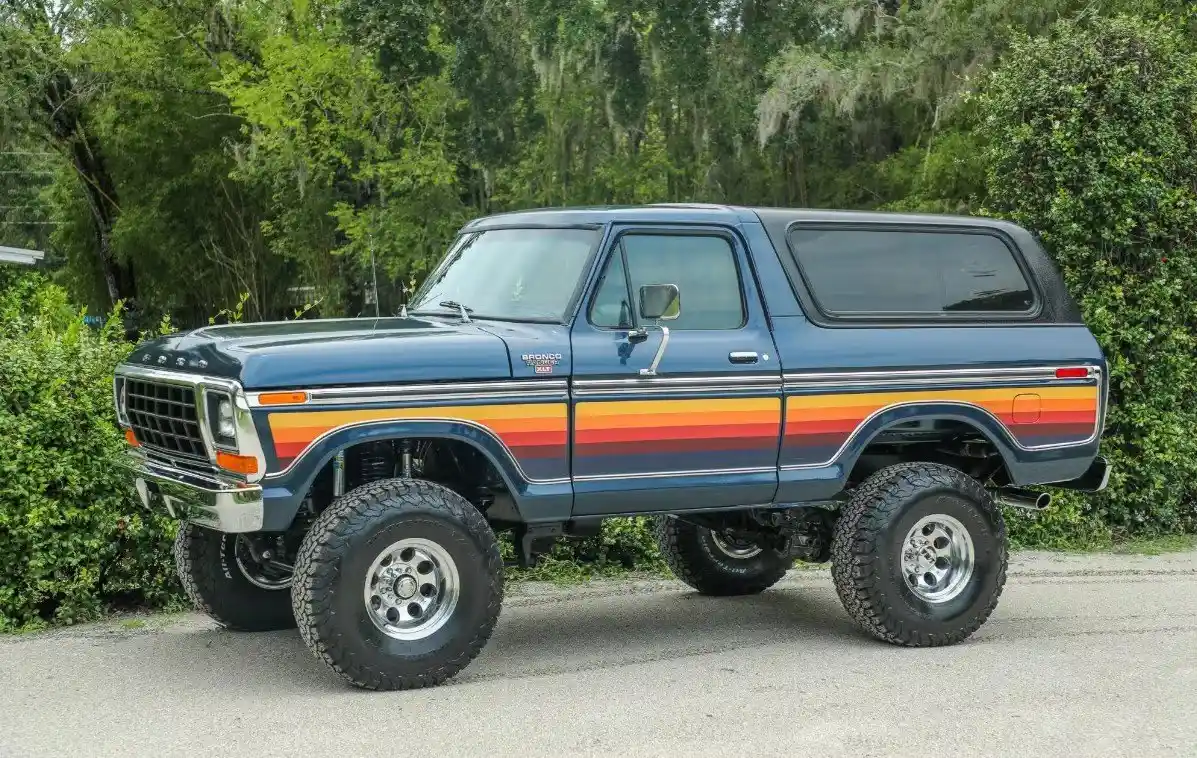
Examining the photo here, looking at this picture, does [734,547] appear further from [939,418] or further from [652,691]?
[652,691]

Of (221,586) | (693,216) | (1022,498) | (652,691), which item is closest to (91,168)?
(221,586)

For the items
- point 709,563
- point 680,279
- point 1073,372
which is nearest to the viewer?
point 680,279

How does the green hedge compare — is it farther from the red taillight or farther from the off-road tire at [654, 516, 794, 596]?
the red taillight

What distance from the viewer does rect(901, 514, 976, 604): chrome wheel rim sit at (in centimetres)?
775

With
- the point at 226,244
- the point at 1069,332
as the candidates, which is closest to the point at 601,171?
the point at 226,244

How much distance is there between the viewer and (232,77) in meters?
34.2

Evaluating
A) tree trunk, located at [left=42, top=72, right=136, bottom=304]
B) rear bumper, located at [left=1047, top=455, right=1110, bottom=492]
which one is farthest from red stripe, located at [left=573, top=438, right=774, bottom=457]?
tree trunk, located at [left=42, top=72, right=136, bottom=304]

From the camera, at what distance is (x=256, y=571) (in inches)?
307

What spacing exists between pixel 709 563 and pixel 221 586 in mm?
3030

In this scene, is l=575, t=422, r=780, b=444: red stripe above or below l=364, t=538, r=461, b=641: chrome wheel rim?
above

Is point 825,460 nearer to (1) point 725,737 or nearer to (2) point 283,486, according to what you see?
(1) point 725,737

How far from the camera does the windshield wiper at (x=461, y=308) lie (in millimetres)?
7332

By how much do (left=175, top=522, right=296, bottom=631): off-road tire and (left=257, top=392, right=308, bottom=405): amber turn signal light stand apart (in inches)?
62.8

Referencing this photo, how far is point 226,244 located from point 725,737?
42380 mm
